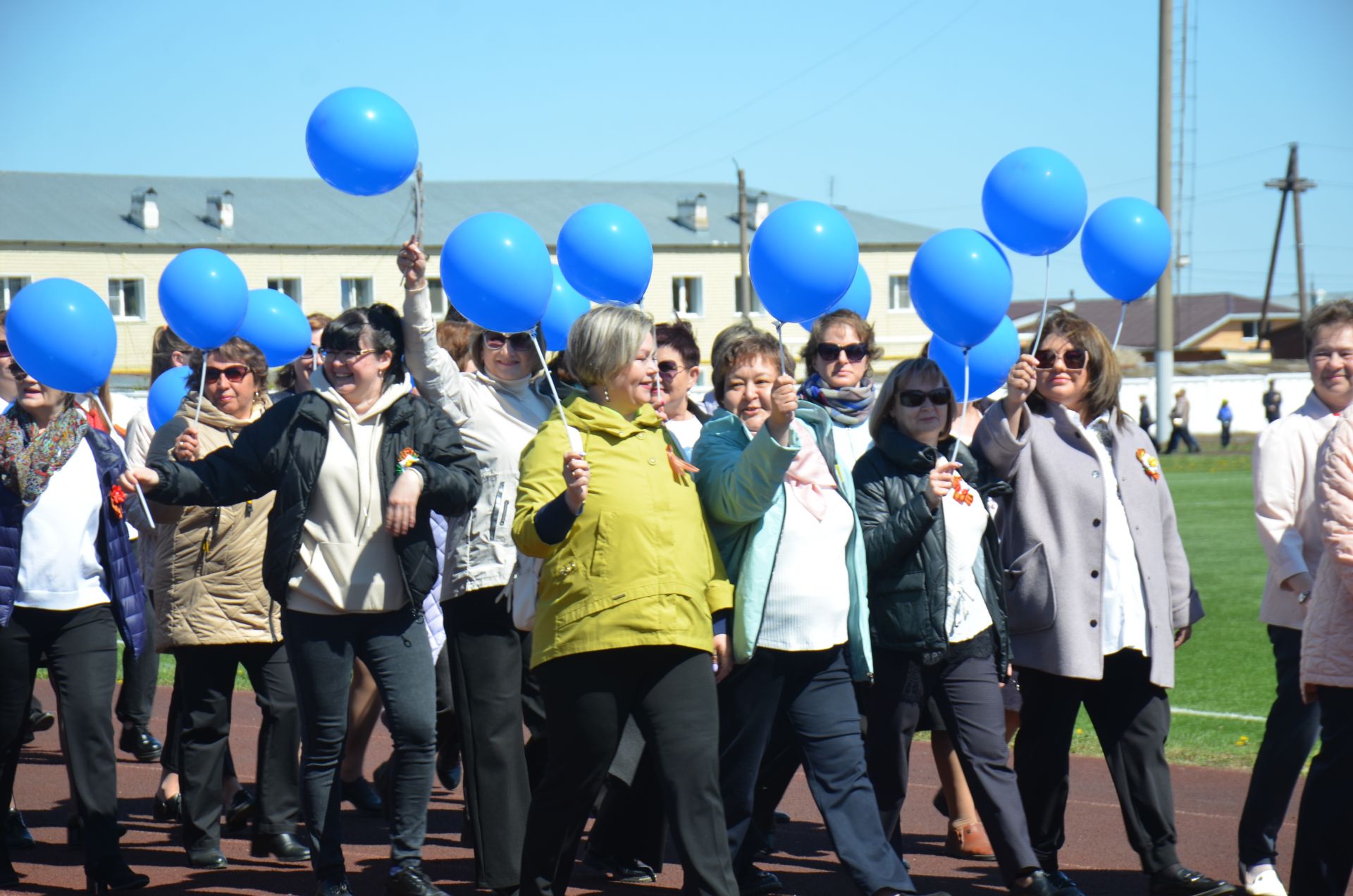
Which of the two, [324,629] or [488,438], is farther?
[488,438]

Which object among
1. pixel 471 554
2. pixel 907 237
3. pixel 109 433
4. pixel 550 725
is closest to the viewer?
pixel 550 725

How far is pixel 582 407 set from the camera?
182 inches

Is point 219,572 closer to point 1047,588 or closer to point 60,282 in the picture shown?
point 60,282

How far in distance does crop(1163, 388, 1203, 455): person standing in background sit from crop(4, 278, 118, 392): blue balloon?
34.6m

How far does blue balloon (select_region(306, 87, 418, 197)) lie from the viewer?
211 inches

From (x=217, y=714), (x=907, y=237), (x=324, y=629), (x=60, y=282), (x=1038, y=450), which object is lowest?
(x=217, y=714)

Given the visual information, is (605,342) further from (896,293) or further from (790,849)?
(896,293)

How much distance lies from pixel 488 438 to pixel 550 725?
1420mm

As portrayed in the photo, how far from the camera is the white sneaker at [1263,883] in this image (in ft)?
17.3

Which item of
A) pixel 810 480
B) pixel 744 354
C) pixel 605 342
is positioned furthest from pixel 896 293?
pixel 605 342

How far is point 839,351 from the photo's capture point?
602 cm

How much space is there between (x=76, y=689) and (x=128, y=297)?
48.4m

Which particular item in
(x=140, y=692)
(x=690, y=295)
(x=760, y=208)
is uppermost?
(x=760, y=208)

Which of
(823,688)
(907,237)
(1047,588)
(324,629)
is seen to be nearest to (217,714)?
(324,629)
